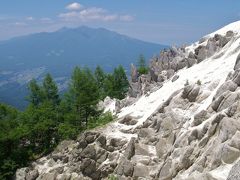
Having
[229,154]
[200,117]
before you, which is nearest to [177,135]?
[200,117]

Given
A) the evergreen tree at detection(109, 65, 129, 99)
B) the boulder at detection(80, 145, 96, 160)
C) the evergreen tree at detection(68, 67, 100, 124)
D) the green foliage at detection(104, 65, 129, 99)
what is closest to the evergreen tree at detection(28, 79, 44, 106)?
the green foliage at detection(104, 65, 129, 99)

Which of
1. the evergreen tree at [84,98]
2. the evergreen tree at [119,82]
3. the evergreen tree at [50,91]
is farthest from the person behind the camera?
the evergreen tree at [119,82]

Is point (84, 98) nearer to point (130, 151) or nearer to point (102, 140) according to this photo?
point (102, 140)

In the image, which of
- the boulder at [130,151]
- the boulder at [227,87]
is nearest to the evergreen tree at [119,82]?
the boulder at [130,151]

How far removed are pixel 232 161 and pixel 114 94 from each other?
70.1m

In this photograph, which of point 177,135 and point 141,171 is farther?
point 141,171

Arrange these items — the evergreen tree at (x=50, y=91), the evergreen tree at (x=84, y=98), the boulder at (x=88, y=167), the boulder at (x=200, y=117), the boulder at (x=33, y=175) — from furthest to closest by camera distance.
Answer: the evergreen tree at (x=50, y=91) → the evergreen tree at (x=84, y=98) → the boulder at (x=33, y=175) → the boulder at (x=88, y=167) → the boulder at (x=200, y=117)

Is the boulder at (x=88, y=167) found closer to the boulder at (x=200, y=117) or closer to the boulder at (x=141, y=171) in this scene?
the boulder at (x=141, y=171)

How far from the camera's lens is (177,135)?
46.2 m

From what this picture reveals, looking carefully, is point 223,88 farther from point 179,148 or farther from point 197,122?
point 179,148

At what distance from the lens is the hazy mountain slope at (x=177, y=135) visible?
37.4 metres

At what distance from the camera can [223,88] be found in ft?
148

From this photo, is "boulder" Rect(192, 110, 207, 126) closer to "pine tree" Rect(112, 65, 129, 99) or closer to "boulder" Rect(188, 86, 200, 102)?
"boulder" Rect(188, 86, 200, 102)

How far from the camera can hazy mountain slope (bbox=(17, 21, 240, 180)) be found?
Answer: 123 ft
